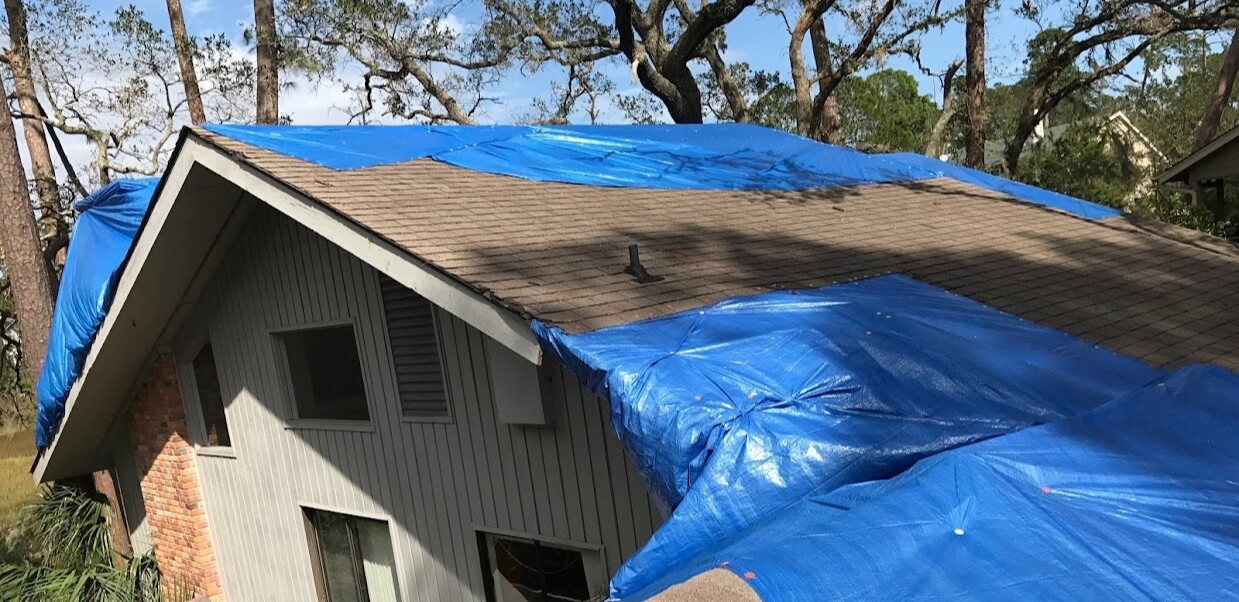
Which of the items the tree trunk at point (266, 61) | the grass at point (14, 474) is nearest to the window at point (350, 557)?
the grass at point (14, 474)

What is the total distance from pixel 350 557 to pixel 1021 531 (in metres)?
5.89

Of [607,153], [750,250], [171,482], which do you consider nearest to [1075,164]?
[607,153]

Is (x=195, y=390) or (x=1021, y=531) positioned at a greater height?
(x=195, y=390)

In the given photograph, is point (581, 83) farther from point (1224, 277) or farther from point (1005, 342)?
point (1005, 342)

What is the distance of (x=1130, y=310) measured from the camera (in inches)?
212

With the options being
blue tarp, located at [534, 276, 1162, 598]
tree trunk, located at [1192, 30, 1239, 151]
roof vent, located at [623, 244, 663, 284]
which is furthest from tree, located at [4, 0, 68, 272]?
tree trunk, located at [1192, 30, 1239, 151]

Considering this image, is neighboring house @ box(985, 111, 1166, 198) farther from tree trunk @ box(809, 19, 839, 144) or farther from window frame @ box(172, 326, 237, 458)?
window frame @ box(172, 326, 237, 458)

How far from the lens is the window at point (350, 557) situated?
6.70m

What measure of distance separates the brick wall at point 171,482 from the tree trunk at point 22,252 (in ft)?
9.25

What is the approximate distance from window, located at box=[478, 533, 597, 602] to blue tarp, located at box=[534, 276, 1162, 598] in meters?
2.03

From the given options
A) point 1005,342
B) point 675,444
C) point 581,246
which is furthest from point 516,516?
point 1005,342

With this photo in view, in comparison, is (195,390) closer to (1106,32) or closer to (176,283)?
(176,283)

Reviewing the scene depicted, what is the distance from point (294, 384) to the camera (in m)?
7.19

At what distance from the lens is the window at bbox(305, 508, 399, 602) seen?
264 inches
